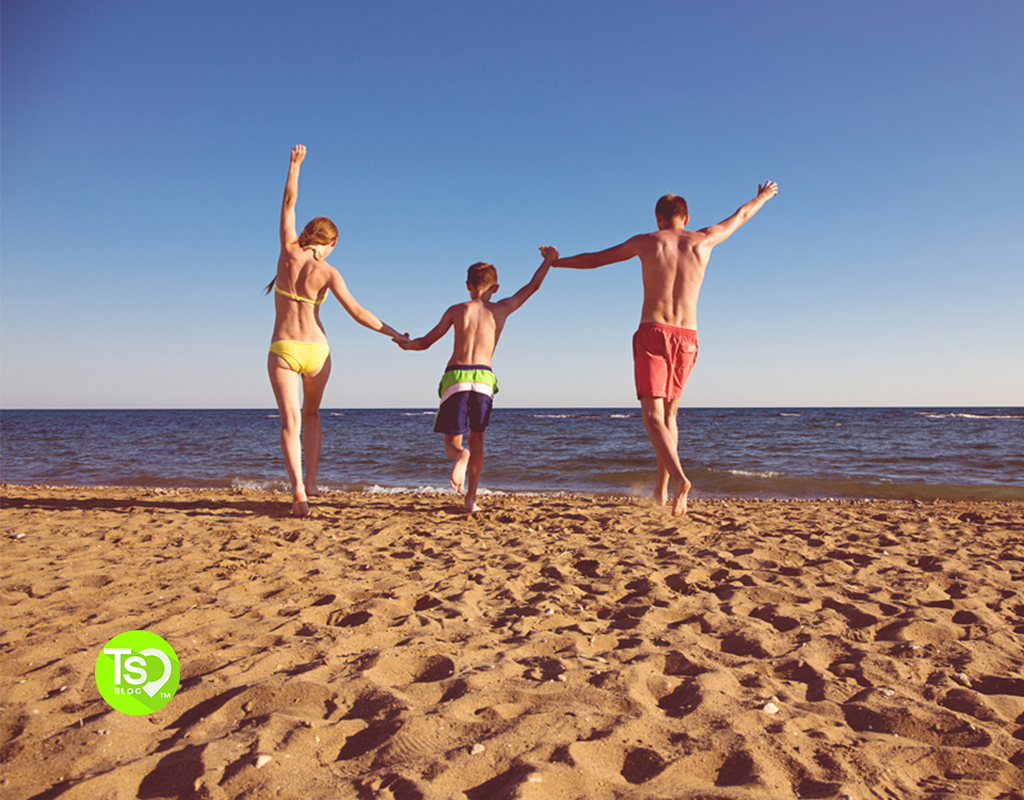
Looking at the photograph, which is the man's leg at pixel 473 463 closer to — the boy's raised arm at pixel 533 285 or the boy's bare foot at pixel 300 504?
the boy's raised arm at pixel 533 285

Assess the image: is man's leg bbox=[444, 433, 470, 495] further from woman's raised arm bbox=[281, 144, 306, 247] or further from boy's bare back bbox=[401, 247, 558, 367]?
woman's raised arm bbox=[281, 144, 306, 247]

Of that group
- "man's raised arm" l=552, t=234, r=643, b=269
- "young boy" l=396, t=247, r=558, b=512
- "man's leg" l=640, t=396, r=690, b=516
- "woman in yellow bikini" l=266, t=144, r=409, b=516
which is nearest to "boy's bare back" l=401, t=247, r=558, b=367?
"young boy" l=396, t=247, r=558, b=512

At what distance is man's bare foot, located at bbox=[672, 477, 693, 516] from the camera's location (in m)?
4.65

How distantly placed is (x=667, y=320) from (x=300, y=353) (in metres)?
2.85

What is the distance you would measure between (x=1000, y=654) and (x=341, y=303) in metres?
4.45

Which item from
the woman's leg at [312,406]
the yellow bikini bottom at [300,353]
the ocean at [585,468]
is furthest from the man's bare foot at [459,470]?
the ocean at [585,468]

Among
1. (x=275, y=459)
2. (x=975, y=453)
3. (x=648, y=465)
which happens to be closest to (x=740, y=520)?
(x=648, y=465)

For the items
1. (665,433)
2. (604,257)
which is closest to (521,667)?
(665,433)

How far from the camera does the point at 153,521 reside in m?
4.82

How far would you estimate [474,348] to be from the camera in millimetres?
4887

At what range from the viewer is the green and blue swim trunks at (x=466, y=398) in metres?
4.87

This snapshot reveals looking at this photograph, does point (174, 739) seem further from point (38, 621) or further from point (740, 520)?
point (740, 520)

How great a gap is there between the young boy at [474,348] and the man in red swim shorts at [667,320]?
0.90 metres

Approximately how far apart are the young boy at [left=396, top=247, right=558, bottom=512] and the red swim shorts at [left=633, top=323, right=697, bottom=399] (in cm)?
108
